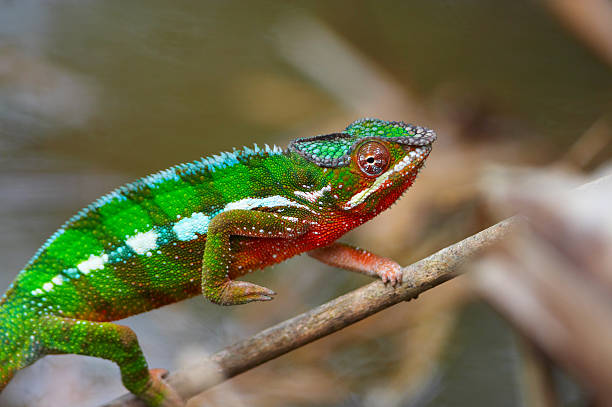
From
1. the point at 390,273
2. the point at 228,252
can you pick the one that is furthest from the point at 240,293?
the point at 390,273

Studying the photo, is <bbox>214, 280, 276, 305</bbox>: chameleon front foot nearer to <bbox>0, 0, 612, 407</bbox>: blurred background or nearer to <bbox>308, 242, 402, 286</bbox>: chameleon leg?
<bbox>308, 242, 402, 286</bbox>: chameleon leg

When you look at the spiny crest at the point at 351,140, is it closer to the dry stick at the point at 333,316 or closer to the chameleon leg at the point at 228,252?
the chameleon leg at the point at 228,252

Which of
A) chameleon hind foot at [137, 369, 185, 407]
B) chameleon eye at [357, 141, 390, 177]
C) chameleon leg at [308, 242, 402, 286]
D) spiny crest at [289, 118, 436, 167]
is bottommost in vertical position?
chameleon hind foot at [137, 369, 185, 407]

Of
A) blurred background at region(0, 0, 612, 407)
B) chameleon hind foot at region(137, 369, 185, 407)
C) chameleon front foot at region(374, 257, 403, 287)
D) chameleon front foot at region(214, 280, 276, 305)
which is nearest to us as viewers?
chameleon front foot at region(214, 280, 276, 305)

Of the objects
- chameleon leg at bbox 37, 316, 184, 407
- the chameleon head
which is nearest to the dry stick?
chameleon leg at bbox 37, 316, 184, 407

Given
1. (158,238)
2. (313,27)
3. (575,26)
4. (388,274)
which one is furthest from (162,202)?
(313,27)

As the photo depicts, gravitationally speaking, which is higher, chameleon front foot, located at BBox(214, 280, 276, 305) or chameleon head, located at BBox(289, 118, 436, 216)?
chameleon head, located at BBox(289, 118, 436, 216)

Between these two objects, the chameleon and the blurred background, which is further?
the blurred background

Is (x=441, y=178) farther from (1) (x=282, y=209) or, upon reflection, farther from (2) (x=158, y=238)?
(2) (x=158, y=238)

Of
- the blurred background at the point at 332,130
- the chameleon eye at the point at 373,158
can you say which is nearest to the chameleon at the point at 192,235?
the chameleon eye at the point at 373,158
